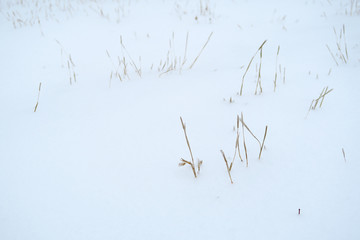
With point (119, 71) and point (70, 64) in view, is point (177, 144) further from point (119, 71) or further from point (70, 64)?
point (70, 64)

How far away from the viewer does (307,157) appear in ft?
2.67

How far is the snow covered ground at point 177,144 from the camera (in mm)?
651

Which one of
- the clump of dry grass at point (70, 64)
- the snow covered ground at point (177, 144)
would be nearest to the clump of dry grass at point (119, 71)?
the snow covered ground at point (177, 144)

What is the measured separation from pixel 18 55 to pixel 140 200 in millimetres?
1898

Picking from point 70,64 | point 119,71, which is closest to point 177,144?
point 119,71

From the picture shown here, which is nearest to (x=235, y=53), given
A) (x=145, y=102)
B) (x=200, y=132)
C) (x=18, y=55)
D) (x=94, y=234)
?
(x=145, y=102)

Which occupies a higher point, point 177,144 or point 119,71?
point 119,71

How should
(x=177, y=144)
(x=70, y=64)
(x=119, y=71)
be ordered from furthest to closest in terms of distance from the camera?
(x=70, y=64) < (x=119, y=71) < (x=177, y=144)

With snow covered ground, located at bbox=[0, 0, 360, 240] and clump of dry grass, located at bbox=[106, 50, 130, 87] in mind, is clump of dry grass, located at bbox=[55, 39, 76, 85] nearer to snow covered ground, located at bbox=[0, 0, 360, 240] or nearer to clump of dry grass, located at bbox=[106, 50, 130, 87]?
snow covered ground, located at bbox=[0, 0, 360, 240]

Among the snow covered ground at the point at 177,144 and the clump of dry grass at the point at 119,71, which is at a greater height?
the clump of dry grass at the point at 119,71

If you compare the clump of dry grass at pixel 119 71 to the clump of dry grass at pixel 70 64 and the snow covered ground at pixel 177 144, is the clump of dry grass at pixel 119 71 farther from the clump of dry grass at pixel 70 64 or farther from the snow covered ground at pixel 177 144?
the clump of dry grass at pixel 70 64

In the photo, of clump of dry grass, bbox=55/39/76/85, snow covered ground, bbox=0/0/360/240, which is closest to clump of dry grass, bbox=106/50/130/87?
snow covered ground, bbox=0/0/360/240

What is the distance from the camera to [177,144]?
2.99 ft

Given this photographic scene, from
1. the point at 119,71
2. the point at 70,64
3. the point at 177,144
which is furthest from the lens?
the point at 70,64
